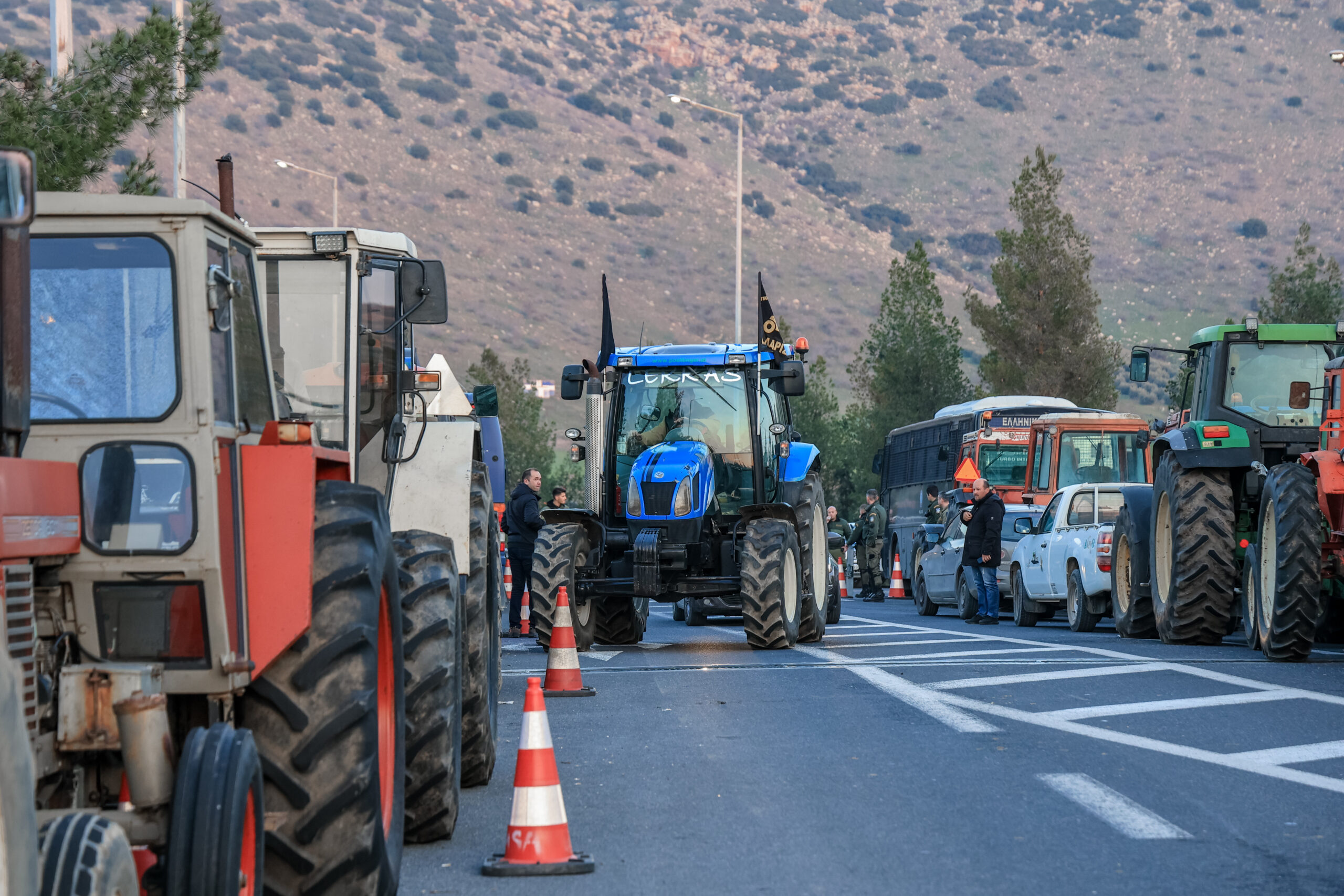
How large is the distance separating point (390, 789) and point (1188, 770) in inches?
168

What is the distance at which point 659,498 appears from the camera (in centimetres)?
1848

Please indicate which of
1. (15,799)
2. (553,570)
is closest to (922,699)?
(553,570)

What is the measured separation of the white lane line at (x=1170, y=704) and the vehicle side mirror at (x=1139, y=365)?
7374 millimetres

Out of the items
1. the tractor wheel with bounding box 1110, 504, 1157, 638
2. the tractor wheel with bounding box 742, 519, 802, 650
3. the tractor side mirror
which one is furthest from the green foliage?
the tractor side mirror

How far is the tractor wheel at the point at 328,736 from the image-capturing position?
Answer: 5.44m

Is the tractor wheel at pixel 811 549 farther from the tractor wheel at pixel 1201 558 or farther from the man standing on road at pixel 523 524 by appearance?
the man standing on road at pixel 523 524

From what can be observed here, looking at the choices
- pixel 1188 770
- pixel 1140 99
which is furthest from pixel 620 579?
pixel 1140 99

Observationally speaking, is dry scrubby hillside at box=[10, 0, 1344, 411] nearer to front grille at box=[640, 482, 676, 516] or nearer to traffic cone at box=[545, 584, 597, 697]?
front grille at box=[640, 482, 676, 516]

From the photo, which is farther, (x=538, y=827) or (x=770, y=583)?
(x=770, y=583)

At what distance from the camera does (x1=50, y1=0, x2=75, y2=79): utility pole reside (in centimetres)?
1703

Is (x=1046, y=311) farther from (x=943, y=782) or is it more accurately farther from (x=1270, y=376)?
(x=943, y=782)

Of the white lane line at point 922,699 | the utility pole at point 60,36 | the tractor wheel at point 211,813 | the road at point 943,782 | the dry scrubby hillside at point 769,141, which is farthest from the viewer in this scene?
the dry scrubby hillside at point 769,141

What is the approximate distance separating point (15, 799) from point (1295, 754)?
7.40 metres

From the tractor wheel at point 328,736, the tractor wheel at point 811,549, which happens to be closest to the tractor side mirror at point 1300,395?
the tractor wheel at point 811,549
